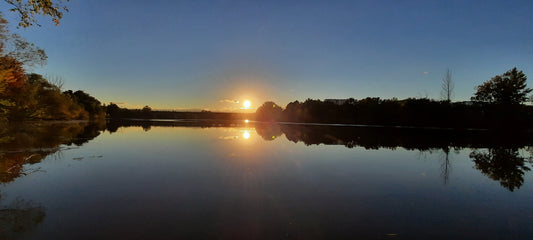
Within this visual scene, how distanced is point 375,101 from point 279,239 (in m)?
84.5

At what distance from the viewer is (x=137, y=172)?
11117 millimetres

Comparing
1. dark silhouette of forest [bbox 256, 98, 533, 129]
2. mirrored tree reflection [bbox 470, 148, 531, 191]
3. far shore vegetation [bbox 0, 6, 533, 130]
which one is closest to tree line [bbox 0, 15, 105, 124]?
far shore vegetation [bbox 0, 6, 533, 130]

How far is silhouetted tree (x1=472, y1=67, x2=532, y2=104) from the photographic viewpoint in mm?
53750

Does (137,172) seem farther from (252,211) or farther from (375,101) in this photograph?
(375,101)

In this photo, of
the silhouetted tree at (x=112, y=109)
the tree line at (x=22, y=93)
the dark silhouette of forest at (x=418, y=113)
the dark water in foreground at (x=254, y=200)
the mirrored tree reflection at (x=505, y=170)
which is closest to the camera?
the dark water in foreground at (x=254, y=200)

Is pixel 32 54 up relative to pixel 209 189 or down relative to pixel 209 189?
up

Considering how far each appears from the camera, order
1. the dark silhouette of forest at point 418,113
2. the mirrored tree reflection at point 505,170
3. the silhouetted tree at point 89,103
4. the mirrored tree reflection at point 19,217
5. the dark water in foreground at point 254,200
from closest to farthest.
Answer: the mirrored tree reflection at point 19,217
the dark water in foreground at point 254,200
the mirrored tree reflection at point 505,170
the dark silhouette of forest at point 418,113
the silhouetted tree at point 89,103

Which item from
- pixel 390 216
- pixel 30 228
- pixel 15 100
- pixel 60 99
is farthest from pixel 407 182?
pixel 60 99

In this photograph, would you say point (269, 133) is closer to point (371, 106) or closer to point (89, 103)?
point (371, 106)

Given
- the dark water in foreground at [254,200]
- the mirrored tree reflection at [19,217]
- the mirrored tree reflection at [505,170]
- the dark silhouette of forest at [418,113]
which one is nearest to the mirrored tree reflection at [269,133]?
the dark water in foreground at [254,200]

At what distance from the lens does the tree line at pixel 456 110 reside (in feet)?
173

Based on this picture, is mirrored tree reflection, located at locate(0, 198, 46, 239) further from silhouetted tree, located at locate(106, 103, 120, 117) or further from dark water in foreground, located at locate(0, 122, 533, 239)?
silhouetted tree, located at locate(106, 103, 120, 117)

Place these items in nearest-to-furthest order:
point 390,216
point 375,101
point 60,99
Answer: point 390,216
point 60,99
point 375,101

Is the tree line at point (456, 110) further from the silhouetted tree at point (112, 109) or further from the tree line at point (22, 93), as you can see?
the silhouetted tree at point (112, 109)
